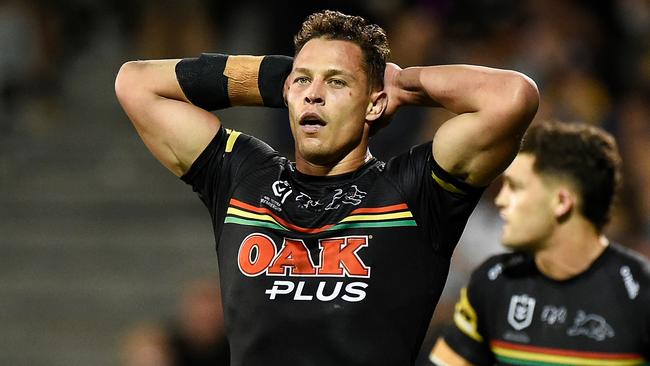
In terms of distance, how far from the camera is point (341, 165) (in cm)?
388

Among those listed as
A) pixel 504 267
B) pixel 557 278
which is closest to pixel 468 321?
pixel 504 267

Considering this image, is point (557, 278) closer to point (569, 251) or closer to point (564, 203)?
point (569, 251)

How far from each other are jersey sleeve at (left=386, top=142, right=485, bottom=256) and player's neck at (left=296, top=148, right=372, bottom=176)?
0.62 ft

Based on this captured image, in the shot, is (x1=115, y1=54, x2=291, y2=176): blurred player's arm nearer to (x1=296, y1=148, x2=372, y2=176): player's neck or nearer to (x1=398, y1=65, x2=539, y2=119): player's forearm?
(x1=296, y1=148, x2=372, y2=176): player's neck

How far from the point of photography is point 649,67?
8.67 metres

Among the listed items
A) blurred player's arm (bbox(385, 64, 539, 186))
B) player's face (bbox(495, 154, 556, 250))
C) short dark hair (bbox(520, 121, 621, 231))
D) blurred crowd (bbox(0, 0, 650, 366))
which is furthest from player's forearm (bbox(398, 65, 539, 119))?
blurred crowd (bbox(0, 0, 650, 366))

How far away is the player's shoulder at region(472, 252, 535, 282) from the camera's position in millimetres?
4848

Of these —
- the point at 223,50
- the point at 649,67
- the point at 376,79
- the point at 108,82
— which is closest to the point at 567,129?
the point at 376,79

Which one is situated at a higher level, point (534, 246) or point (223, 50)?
point (534, 246)

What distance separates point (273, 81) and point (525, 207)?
1.48 m

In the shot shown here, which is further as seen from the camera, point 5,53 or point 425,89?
point 5,53

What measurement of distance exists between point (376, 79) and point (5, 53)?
630 centimetres

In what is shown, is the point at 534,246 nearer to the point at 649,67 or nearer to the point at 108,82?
the point at 649,67

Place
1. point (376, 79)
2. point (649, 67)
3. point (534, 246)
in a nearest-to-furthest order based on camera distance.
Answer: point (376, 79) → point (534, 246) → point (649, 67)
